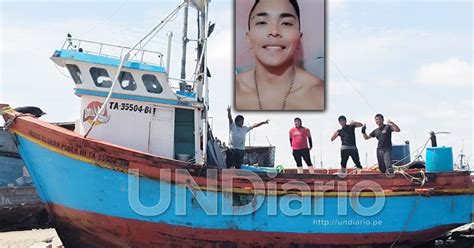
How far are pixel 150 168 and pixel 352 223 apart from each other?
13.3 feet

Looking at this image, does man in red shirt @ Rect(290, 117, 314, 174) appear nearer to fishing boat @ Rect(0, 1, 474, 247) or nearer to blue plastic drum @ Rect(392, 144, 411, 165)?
fishing boat @ Rect(0, 1, 474, 247)

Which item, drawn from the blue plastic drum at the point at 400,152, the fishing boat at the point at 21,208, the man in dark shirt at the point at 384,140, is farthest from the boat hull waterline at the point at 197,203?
the fishing boat at the point at 21,208

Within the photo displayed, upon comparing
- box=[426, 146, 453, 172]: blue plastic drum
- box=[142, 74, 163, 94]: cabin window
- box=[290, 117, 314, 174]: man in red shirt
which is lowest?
box=[426, 146, 453, 172]: blue plastic drum

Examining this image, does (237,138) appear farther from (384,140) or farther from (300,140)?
(384,140)

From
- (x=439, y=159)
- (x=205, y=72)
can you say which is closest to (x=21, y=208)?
(x=205, y=72)

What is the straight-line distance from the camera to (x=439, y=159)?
38.2ft

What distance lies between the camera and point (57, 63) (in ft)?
36.7

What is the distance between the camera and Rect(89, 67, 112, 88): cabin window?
11219mm

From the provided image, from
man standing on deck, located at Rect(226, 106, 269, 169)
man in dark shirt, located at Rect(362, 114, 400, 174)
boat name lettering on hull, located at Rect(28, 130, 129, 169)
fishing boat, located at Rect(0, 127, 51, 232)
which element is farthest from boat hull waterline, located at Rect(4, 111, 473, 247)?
fishing boat, located at Rect(0, 127, 51, 232)

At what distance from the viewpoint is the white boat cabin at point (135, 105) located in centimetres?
1116

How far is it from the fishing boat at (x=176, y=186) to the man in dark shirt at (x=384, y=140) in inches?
23.2

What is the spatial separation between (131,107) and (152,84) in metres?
0.62

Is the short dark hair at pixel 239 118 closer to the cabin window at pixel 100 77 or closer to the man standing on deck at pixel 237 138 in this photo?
the man standing on deck at pixel 237 138

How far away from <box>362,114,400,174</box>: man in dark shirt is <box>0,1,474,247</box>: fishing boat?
589mm
